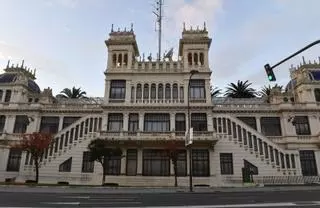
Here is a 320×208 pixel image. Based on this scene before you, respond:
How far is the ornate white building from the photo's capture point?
3647 centimetres

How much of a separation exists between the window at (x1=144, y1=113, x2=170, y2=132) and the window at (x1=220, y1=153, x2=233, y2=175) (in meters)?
8.52

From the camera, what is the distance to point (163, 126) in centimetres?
3922

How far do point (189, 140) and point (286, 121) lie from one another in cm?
2143

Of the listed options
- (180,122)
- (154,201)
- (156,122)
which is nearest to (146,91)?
(156,122)

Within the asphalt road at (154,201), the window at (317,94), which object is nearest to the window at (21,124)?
the asphalt road at (154,201)

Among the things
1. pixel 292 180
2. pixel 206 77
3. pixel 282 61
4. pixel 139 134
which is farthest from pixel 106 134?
pixel 282 61

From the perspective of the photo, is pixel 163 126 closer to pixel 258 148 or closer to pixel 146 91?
pixel 146 91

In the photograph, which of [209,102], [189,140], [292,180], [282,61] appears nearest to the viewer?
[282,61]

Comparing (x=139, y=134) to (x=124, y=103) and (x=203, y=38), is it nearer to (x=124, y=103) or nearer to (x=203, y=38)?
(x=124, y=103)

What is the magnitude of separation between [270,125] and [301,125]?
435 centimetres

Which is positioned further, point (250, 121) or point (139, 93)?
point (250, 121)

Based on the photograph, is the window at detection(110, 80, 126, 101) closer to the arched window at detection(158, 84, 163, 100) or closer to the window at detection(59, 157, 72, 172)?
the arched window at detection(158, 84, 163, 100)

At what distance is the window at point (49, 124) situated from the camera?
4212 cm

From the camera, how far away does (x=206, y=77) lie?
40.8 m
